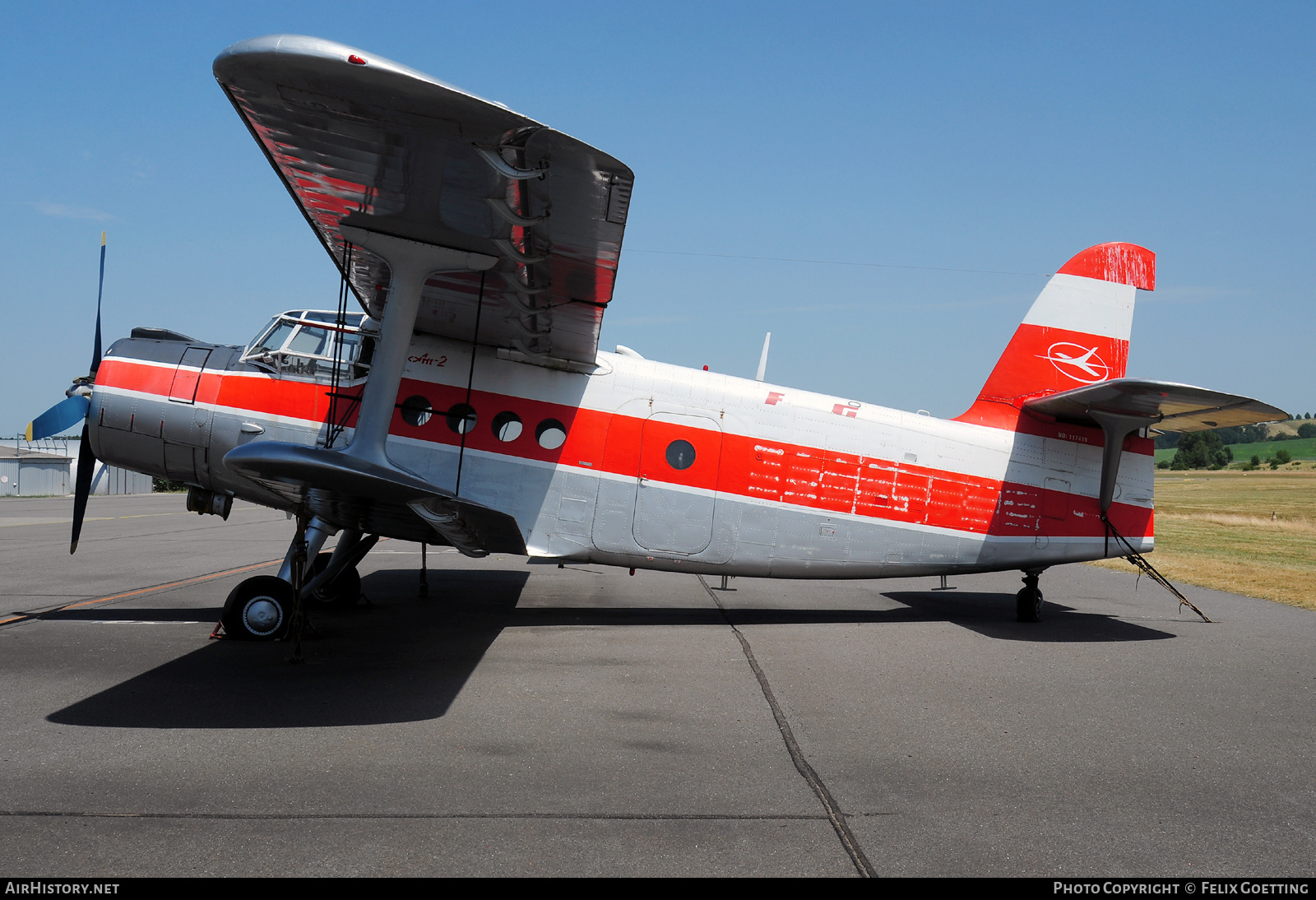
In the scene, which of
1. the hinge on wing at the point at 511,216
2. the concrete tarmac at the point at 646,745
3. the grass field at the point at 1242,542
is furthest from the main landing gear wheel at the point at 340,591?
the grass field at the point at 1242,542

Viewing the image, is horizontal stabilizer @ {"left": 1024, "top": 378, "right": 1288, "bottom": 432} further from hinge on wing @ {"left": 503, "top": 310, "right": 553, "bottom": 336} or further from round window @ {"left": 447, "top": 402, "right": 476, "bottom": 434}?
round window @ {"left": 447, "top": 402, "right": 476, "bottom": 434}

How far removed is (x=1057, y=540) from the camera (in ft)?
30.8

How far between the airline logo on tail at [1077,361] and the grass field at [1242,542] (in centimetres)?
490

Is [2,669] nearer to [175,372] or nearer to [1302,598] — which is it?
[175,372]

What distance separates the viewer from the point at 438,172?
5113 mm

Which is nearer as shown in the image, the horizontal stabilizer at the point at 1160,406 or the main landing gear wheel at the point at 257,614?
the main landing gear wheel at the point at 257,614

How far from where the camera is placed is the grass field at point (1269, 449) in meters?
108

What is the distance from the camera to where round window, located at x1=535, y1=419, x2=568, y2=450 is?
8273 mm

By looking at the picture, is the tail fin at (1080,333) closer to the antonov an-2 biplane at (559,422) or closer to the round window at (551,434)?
the antonov an-2 biplane at (559,422)

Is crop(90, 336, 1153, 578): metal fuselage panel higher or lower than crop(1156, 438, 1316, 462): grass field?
lower

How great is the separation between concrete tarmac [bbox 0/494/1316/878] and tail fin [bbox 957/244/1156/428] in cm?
283

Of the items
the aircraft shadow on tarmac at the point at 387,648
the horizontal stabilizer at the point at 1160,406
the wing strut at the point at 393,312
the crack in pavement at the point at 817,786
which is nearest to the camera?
the crack in pavement at the point at 817,786

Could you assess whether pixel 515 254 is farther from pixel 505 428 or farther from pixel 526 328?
pixel 505 428

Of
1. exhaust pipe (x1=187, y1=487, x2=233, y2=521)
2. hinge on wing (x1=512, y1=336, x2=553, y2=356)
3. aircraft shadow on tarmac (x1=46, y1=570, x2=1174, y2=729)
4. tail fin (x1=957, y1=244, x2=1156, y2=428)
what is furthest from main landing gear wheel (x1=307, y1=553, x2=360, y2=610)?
tail fin (x1=957, y1=244, x2=1156, y2=428)
